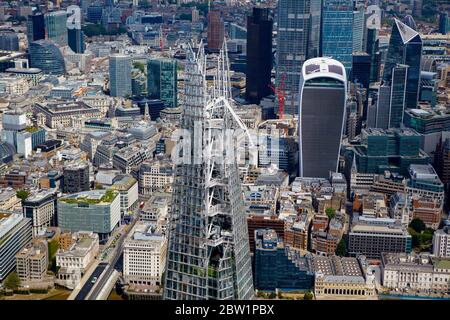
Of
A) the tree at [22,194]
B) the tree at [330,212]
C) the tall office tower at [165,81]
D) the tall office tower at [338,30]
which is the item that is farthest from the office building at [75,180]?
the tall office tower at [338,30]

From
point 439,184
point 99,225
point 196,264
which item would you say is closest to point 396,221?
point 439,184

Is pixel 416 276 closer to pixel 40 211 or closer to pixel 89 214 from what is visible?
pixel 89 214

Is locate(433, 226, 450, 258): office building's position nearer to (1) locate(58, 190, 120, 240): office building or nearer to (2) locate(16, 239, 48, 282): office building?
(1) locate(58, 190, 120, 240): office building

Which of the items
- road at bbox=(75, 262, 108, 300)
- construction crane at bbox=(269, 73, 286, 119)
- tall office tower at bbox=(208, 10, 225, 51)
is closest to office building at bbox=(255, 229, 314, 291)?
road at bbox=(75, 262, 108, 300)

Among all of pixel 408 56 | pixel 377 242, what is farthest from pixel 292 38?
pixel 377 242

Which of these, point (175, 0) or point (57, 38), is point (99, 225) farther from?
point (175, 0)

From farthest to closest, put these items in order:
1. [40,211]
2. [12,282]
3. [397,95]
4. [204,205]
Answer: [397,95] → [40,211] → [12,282] → [204,205]
